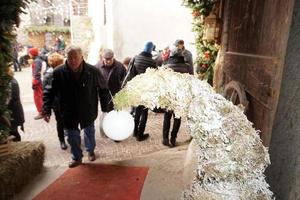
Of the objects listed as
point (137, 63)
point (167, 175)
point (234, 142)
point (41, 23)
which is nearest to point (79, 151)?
point (167, 175)

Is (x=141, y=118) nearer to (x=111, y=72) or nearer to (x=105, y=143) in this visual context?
(x=105, y=143)

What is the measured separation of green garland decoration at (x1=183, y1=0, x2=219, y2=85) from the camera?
6004 mm

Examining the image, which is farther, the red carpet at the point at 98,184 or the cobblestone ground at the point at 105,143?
the cobblestone ground at the point at 105,143

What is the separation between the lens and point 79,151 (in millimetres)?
4773

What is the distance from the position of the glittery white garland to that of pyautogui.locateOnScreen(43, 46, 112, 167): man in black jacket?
253cm

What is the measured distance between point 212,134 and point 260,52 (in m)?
1.63

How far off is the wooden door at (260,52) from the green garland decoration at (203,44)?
154cm

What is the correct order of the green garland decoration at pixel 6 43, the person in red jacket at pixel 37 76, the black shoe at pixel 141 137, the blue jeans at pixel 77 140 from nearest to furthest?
1. the green garland decoration at pixel 6 43
2. the blue jeans at pixel 77 140
3. the black shoe at pixel 141 137
4. the person in red jacket at pixel 37 76

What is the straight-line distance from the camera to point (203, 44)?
6969mm

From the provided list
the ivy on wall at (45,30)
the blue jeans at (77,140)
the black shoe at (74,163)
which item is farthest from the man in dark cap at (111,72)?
the ivy on wall at (45,30)

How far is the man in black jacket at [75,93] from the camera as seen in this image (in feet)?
14.3

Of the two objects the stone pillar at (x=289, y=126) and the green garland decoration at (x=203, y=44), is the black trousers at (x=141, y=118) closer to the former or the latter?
the green garland decoration at (x=203, y=44)

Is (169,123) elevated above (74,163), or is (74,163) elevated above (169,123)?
(169,123)

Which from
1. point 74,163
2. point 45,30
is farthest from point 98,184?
point 45,30
